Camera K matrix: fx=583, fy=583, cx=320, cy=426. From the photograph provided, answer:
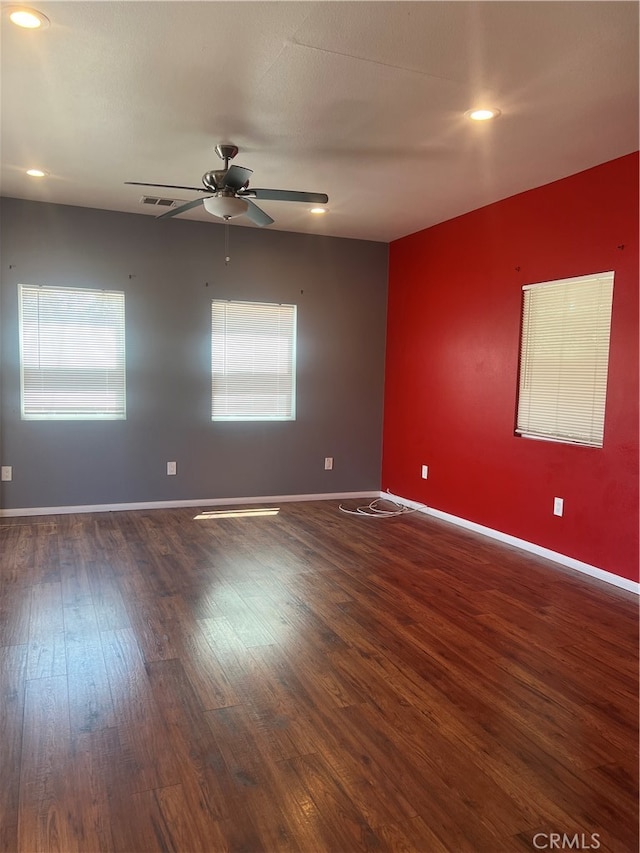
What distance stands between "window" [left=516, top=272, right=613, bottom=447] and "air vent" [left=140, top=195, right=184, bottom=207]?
2.83 meters

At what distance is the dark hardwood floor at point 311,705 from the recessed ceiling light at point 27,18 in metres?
2.60

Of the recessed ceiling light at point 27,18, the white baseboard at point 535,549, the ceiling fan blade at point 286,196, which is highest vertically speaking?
the recessed ceiling light at point 27,18

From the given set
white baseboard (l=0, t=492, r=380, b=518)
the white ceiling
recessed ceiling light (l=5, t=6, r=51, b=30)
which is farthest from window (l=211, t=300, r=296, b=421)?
recessed ceiling light (l=5, t=6, r=51, b=30)

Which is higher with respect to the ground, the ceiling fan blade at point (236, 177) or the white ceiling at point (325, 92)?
the white ceiling at point (325, 92)

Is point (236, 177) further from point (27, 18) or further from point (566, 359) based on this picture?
point (566, 359)

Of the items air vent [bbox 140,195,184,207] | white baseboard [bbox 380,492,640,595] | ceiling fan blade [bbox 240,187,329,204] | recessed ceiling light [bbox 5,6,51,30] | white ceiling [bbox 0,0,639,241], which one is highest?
air vent [bbox 140,195,184,207]

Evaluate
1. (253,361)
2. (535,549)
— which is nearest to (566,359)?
(535,549)

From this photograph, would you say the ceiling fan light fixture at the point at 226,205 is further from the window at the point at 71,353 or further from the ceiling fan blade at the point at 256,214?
the window at the point at 71,353

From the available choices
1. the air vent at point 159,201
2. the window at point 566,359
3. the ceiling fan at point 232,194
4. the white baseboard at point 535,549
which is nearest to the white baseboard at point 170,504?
the white baseboard at point 535,549

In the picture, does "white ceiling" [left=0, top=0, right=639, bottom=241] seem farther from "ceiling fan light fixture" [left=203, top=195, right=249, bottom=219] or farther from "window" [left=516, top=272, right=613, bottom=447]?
"window" [left=516, top=272, right=613, bottom=447]

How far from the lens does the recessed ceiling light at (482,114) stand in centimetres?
296

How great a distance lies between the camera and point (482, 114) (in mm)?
3000

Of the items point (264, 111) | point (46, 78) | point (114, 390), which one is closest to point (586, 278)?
point (264, 111)

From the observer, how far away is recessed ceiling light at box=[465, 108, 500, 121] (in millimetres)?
2963
